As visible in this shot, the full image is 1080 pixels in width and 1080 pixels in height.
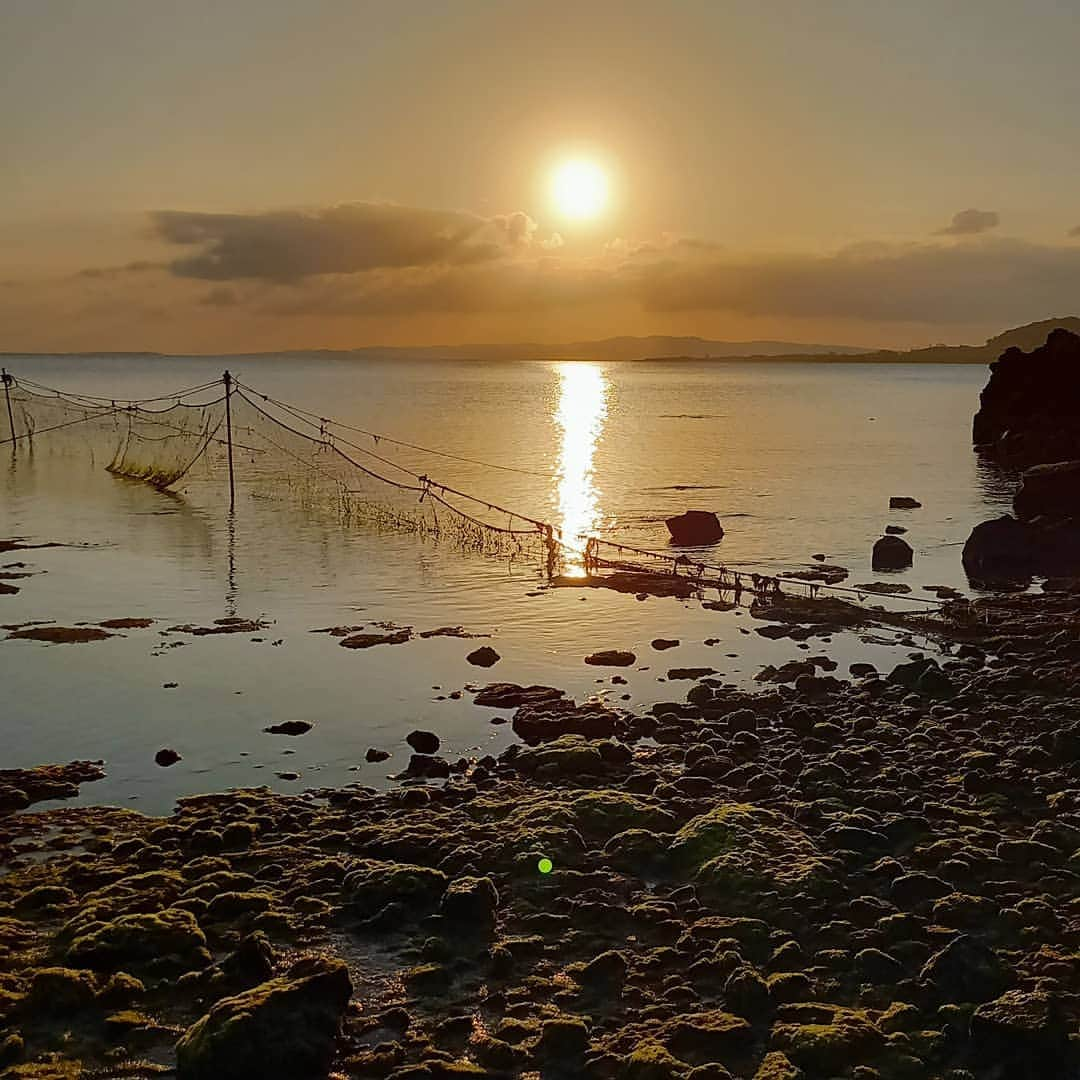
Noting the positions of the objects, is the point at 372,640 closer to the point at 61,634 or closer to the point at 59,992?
the point at 61,634

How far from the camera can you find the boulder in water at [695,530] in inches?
1847

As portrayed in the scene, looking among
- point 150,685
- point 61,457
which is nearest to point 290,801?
point 150,685

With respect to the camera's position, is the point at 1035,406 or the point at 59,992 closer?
the point at 59,992

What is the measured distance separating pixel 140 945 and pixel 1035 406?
9869 cm

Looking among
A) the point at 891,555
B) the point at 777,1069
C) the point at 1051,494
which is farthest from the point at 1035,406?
the point at 777,1069

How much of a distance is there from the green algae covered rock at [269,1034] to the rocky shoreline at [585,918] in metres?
0.03

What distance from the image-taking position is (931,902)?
13.5 meters

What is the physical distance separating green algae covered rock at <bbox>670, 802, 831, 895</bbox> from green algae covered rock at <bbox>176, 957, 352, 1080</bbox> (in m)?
5.56

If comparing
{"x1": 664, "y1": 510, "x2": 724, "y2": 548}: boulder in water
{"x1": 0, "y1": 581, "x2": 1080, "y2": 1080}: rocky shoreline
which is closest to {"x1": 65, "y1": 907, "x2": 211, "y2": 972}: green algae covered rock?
{"x1": 0, "y1": 581, "x2": 1080, "y2": 1080}: rocky shoreline

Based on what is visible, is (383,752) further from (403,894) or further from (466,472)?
(466,472)

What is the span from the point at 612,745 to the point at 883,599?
18.1 meters

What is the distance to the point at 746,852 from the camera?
14.6 m

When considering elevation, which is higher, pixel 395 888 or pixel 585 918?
pixel 395 888

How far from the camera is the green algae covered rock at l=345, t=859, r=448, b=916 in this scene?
1373cm
